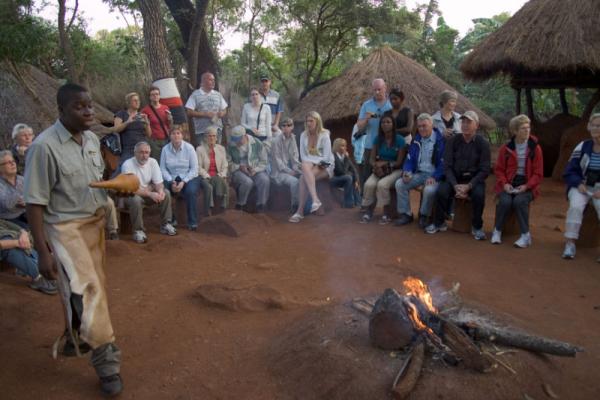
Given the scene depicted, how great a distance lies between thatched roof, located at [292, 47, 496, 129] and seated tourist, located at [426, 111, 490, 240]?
5529 mm

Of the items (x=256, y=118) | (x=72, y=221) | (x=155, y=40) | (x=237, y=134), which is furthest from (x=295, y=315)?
(x=155, y=40)

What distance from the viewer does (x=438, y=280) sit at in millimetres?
4914

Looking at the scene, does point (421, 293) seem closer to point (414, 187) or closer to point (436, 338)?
point (436, 338)

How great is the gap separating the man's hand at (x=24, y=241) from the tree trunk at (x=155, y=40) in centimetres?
438

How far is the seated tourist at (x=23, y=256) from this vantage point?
15.2 ft

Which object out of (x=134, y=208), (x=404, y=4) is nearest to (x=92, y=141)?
(x=134, y=208)

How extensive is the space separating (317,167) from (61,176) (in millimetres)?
5263

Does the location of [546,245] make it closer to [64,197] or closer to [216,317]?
[216,317]

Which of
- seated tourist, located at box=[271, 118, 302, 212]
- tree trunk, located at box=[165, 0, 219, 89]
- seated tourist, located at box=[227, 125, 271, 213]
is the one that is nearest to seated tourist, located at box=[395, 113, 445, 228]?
seated tourist, located at box=[271, 118, 302, 212]

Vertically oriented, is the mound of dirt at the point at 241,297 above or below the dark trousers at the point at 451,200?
below

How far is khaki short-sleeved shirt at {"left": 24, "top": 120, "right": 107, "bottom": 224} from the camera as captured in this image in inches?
111

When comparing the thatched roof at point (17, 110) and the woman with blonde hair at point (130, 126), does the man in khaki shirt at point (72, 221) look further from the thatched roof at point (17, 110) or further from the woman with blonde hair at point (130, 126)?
the thatched roof at point (17, 110)

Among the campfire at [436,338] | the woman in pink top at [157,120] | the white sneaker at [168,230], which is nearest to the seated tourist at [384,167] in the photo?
the white sneaker at [168,230]

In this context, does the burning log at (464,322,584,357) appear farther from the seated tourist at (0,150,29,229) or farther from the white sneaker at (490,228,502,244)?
the seated tourist at (0,150,29,229)
